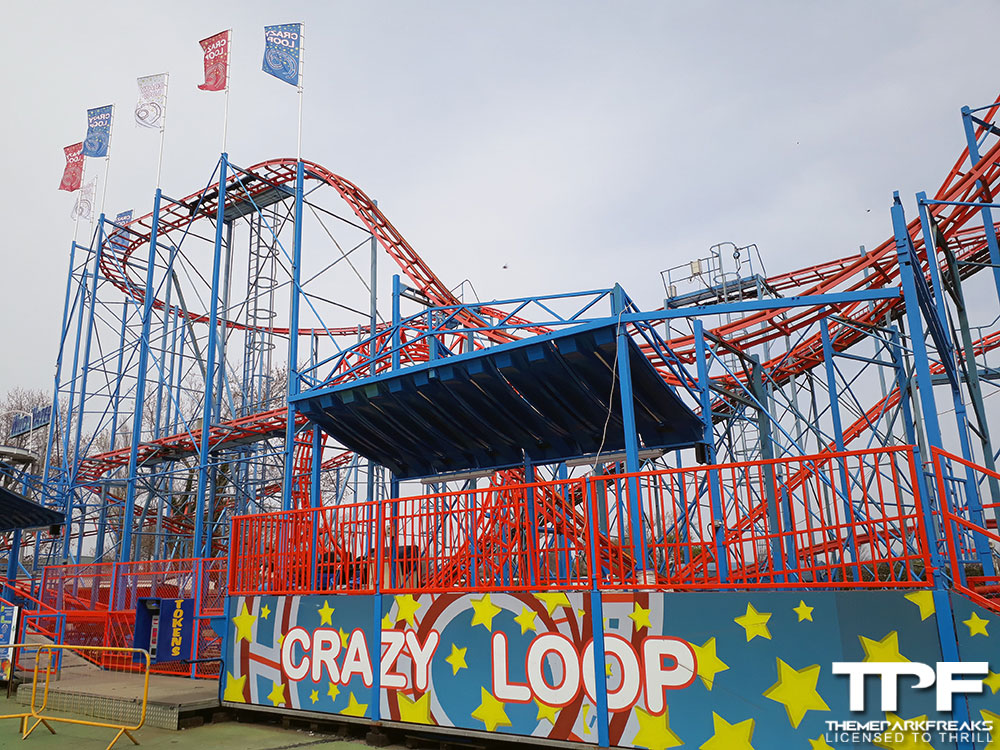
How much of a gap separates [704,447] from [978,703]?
7367mm

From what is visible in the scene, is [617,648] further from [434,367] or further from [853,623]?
[434,367]

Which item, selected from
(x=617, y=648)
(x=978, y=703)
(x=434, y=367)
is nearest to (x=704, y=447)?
(x=434, y=367)

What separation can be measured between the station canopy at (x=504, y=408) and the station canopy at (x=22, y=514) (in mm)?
8425

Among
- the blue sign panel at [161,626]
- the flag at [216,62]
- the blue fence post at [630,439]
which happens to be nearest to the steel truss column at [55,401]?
the flag at [216,62]

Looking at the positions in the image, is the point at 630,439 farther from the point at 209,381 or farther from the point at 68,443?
the point at 68,443

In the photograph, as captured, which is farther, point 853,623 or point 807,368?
point 807,368

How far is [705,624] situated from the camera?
7.00 m

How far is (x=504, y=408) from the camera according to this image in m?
12.0

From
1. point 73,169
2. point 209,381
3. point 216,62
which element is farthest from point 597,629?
point 73,169

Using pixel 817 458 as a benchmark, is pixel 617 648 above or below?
below

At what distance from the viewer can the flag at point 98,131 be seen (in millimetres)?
27500

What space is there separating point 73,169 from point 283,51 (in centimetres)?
1229

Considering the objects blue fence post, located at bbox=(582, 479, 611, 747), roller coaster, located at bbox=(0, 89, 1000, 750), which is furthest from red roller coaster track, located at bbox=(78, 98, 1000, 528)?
blue fence post, located at bbox=(582, 479, 611, 747)

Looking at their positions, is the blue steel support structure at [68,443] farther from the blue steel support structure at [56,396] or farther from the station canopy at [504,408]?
the station canopy at [504,408]
